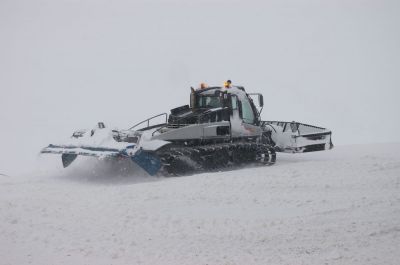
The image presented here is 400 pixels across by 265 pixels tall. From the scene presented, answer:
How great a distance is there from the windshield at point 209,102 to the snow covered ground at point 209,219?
127 inches

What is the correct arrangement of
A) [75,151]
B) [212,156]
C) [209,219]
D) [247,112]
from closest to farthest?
1. [209,219]
2. [75,151]
3. [212,156]
4. [247,112]

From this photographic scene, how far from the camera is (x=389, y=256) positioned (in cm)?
577

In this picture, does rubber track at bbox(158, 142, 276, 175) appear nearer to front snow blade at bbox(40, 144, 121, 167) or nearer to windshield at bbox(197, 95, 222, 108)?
front snow blade at bbox(40, 144, 121, 167)

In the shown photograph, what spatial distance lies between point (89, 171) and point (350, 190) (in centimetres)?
646

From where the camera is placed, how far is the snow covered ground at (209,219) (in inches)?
233

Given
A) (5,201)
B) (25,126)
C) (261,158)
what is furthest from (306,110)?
(5,201)

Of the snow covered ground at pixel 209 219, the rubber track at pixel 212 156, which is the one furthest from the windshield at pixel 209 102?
the snow covered ground at pixel 209 219

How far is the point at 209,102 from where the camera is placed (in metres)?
14.0

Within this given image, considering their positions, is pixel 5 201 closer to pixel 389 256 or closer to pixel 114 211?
pixel 114 211

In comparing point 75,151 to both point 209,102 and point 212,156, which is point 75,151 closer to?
point 212,156

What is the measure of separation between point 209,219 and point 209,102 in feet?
22.9

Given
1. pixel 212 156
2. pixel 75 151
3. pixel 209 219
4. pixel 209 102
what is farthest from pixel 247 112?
pixel 209 219

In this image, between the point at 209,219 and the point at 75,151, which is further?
the point at 75,151

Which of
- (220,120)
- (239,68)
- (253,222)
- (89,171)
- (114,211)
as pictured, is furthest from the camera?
(239,68)
